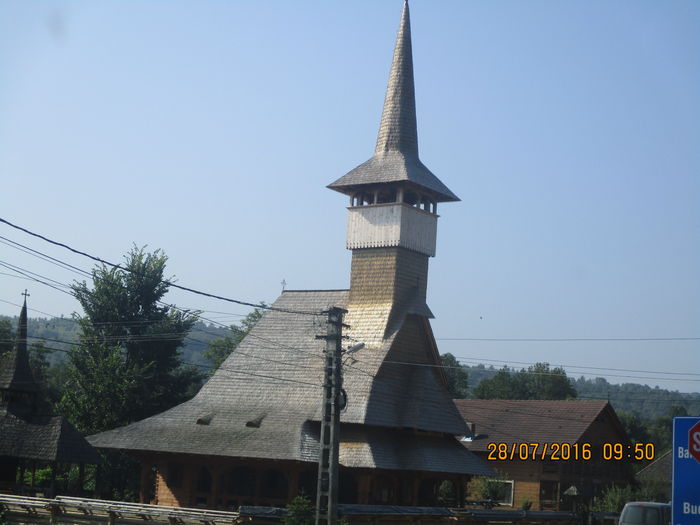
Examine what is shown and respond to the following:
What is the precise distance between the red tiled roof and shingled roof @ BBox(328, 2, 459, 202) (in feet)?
55.1

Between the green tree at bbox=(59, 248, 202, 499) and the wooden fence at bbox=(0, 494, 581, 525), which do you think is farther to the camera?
the green tree at bbox=(59, 248, 202, 499)

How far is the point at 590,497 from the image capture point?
52.6 meters

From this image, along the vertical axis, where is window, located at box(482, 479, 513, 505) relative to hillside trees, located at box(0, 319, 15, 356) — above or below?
below

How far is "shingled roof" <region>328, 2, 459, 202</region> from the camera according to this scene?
45125 millimetres

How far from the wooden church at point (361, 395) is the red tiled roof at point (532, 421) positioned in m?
13.0

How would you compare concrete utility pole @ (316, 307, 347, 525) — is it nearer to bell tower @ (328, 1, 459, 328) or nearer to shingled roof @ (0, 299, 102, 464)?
bell tower @ (328, 1, 459, 328)

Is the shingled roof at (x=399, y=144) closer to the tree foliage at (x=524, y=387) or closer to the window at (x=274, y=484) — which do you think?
the window at (x=274, y=484)

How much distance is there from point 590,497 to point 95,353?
29507mm

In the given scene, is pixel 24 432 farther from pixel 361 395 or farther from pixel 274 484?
pixel 361 395

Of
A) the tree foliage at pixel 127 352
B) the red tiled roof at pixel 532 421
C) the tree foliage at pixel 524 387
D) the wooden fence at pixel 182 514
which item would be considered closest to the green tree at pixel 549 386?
the tree foliage at pixel 524 387

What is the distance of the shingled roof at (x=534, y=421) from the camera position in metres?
55.6

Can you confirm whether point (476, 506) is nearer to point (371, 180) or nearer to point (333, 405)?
point (371, 180)

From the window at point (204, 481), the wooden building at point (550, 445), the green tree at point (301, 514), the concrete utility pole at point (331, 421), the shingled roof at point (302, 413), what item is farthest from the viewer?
the wooden building at point (550, 445)

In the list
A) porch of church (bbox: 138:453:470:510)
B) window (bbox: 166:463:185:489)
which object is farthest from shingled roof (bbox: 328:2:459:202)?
window (bbox: 166:463:185:489)
